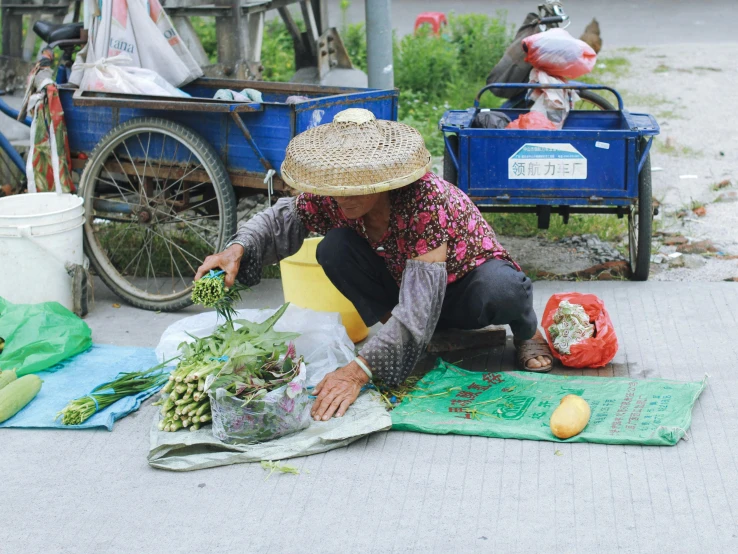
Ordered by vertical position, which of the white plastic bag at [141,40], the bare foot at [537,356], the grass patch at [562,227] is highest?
the white plastic bag at [141,40]

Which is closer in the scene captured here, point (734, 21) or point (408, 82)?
point (408, 82)

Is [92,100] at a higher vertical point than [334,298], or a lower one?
higher

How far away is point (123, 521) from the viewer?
8.86 feet

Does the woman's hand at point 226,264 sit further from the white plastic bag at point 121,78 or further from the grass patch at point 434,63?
the grass patch at point 434,63

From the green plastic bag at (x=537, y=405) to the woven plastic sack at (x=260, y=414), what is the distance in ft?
1.24

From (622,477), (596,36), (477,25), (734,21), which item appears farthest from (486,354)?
(734,21)

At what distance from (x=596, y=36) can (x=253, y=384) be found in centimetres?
389

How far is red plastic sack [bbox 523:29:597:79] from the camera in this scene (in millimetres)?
4629

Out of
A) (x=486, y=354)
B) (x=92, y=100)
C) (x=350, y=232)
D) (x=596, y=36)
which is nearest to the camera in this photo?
(x=350, y=232)

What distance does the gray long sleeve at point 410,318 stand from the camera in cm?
308

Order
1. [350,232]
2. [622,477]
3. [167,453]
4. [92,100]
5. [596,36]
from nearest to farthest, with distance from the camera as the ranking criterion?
[622,477] < [167,453] < [350,232] < [92,100] < [596,36]

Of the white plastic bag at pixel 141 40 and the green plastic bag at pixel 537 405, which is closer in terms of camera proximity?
the green plastic bag at pixel 537 405

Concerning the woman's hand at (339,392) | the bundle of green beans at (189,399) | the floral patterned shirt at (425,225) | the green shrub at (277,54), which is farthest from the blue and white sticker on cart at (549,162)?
the green shrub at (277,54)

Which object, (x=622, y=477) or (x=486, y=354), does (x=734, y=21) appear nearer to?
(x=486, y=354)
